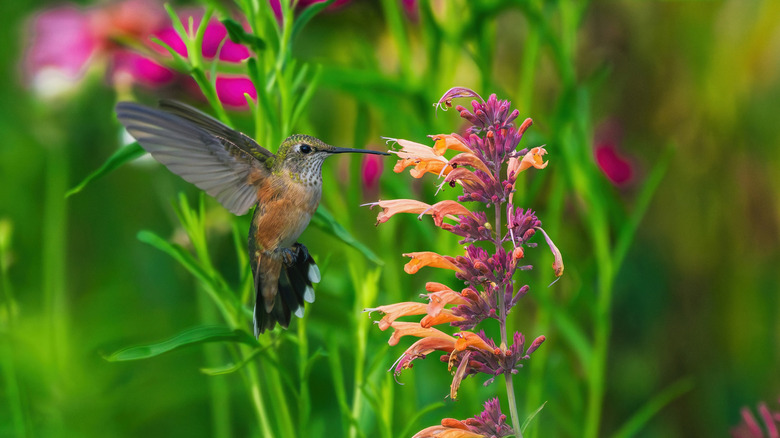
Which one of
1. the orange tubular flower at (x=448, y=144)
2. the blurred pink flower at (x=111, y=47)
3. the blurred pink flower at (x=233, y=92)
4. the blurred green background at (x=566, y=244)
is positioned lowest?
the blurred green background at (x=566, y=244)

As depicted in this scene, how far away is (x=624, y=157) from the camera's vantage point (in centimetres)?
181

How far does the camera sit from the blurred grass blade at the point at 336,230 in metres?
0.86

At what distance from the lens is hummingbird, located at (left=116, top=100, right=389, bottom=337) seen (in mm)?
909

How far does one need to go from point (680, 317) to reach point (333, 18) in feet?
3.57

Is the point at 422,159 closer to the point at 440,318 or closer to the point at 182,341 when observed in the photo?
the point at 440,318

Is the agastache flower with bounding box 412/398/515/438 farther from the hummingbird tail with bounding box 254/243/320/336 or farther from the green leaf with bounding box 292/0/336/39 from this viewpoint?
the green leaf with bounding box 292/0/336/39

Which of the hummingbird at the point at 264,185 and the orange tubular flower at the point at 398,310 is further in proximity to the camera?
the hummingbird at the point at 264,185

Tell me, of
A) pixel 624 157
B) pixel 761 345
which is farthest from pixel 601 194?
pixel 761 345

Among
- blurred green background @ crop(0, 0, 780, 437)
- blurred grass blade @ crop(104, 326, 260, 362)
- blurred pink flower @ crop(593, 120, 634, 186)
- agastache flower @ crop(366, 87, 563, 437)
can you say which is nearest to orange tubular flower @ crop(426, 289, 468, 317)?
agastache flower @ crop(366, 87, 563, 437)

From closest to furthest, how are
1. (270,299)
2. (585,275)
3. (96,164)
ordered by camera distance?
1. (270,299)
2. (585,275)
3. (96,164)

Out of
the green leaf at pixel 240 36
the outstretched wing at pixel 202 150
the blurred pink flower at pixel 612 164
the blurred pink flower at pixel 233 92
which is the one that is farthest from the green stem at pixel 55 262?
the blurred pink flower at pixel 612 164

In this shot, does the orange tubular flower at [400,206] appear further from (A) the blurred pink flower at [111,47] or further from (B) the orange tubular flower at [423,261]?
(A) the blurred pink flower at [111,47]

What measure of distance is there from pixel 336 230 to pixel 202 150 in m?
0.19

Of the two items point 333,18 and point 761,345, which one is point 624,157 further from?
point 333,18
